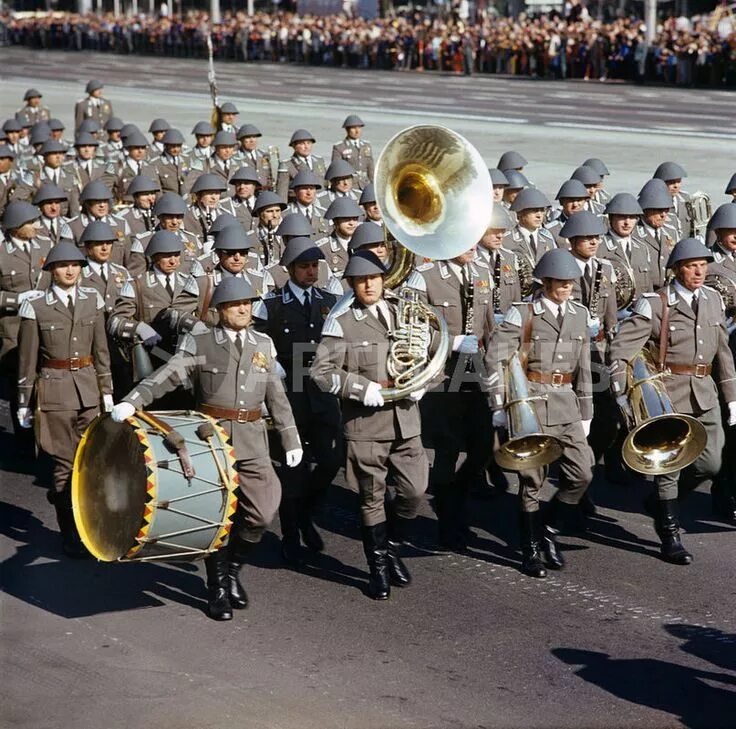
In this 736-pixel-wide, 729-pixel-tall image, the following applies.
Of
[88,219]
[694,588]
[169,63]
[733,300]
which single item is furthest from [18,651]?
[169,63]

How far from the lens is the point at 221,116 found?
2052 centimetres

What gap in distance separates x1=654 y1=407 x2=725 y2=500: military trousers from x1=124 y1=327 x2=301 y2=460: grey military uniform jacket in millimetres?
2400

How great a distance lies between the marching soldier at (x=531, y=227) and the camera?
11949 mm

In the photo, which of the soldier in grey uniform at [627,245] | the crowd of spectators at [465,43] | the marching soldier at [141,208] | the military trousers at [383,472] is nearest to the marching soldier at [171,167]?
the marching soldier at [141,208]

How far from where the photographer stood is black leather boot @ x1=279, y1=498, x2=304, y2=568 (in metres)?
9.29

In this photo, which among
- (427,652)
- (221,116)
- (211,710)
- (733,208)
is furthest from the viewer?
(221,116)

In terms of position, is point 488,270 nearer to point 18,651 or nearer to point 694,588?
point 694,588

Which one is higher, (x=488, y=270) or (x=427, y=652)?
(x=488, y=270)

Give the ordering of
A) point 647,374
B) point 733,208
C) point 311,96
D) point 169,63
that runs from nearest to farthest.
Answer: point 647,374 < point 733,208 < point 311,96 < point 169,63

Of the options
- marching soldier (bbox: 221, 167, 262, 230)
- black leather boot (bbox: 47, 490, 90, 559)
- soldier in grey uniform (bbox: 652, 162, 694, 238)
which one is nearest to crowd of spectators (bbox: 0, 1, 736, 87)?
marching soldier (bbox: 221, 167, 262, 230)

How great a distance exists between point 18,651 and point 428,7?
57228 mm

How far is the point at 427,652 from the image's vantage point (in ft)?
25.4

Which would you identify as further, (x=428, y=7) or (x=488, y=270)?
(x=428, y=7)

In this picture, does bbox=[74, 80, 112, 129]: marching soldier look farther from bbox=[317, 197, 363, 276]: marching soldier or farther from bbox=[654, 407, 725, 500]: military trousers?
bbox=[654, 407, 725, 500]: military trousers
